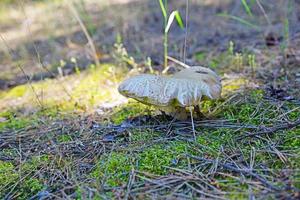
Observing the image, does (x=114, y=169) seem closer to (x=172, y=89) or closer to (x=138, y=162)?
(x=138, y=162)

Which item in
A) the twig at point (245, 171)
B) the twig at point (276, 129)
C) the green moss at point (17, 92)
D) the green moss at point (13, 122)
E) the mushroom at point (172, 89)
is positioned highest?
the mushroom at point (172, 89)

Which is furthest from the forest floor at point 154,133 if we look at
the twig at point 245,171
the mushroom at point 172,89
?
the mushroom at point 172,89

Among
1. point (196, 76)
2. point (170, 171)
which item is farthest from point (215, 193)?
point (196, 76)

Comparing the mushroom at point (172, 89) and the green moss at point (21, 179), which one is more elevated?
the mushroom at point (172, 89)

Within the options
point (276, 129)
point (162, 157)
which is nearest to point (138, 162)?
point (162, 157)

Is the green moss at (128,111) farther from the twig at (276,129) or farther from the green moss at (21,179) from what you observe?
the twig at (276,129)

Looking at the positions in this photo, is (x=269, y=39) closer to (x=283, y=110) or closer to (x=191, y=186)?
(x=283, y=110)

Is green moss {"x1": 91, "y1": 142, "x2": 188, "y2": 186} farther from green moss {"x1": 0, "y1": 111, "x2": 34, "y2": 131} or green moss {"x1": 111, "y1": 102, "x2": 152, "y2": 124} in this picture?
green moss {"x1": 0, "y1": 111, "x2": 34, "y2": 131}
